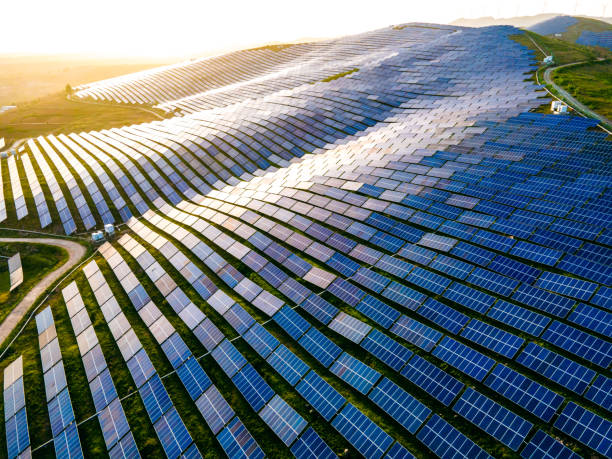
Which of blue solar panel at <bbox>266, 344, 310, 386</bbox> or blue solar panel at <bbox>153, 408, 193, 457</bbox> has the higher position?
blue solar panel at <bbox>266, 344, 310, 386</bbox>

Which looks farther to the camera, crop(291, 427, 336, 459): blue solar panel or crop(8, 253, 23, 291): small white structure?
crop(8, 253, 23, 291): small white structure

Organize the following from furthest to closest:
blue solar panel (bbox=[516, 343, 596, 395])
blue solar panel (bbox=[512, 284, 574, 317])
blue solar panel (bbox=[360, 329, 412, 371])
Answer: blue solar panel (bbox=[512, 284, 574, 317]), blue solar panel (bbox=[360, 329, 412, 371]), blue solar panel (bbox=[516, 343, 596, 395])

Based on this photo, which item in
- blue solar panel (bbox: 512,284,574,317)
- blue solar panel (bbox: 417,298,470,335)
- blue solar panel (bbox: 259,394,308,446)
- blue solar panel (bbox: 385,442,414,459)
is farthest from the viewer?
blue solar panel (bbox: 417,298,470,335)

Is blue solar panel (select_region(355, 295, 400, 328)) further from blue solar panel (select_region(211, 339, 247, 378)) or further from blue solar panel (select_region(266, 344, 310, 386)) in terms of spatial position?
blue solar panel (select_region(211, 339, 247, 378))

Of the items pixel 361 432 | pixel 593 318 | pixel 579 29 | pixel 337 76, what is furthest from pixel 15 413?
pixel 579 29

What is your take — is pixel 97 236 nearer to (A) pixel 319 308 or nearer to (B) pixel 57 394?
(B) pixel 57 394

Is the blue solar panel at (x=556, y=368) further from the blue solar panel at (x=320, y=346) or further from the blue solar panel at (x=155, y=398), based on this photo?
the blue solar panel at (x=155, y=398)

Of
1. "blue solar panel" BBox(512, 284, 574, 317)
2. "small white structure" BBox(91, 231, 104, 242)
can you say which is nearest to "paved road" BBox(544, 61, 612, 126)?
"blue solar panel" BBox(512, 284, 574, 317)
